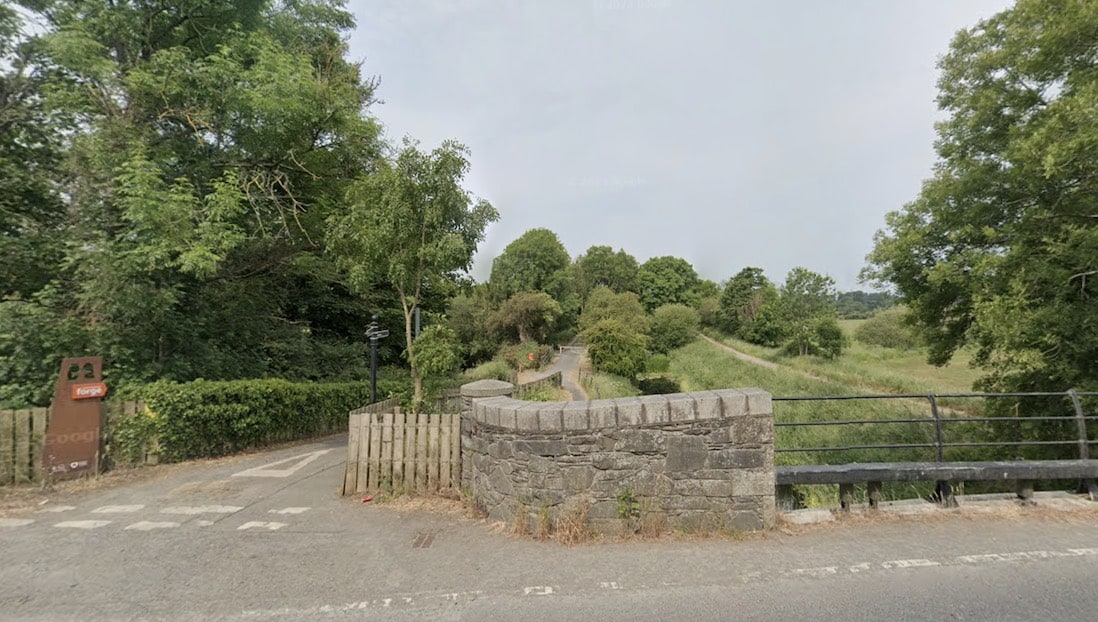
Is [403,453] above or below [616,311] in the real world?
below

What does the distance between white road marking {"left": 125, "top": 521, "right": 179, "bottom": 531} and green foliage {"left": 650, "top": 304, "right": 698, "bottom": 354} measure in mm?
48658

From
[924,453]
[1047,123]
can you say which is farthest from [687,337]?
[1047,123]

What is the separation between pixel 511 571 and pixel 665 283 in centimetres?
7467

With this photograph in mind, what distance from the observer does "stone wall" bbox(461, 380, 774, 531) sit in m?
4.24

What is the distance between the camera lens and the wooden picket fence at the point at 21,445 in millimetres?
6367

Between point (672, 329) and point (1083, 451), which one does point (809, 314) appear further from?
point (1083, 451)

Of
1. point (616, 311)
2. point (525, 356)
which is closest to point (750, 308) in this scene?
point (616, 311)

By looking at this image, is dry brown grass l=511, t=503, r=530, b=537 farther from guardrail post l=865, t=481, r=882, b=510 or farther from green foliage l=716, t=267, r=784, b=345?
green foliage l=716, t=267, r=784, b=345

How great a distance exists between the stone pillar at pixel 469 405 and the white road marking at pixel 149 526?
3.08 metres

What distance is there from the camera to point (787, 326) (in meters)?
48.1

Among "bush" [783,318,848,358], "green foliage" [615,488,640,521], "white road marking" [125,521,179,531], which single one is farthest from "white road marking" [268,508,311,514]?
Answer: "bush" [783,318,848,358]

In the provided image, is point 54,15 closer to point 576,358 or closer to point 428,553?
point 428,553

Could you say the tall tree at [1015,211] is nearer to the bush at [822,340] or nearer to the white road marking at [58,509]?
the white road marking at [58,509]

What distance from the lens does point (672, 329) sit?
5350 cm
